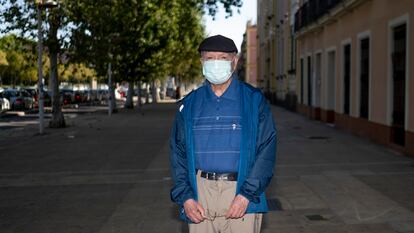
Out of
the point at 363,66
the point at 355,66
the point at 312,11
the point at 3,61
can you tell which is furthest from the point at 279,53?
the point at 3,61

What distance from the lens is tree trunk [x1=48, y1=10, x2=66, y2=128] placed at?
21.6m

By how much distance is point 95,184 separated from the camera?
10062mm

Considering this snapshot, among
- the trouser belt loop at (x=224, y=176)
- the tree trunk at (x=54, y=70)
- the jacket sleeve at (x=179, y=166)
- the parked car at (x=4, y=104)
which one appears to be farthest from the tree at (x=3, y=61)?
the trouser belt loop at (x=224, y=176)

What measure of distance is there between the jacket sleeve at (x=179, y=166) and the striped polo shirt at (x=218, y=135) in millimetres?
103

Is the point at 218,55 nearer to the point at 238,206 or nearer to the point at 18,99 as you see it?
the point at 238,206

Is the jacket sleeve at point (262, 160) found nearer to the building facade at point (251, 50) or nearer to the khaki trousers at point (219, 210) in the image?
the khaki trousers at point (219, 210)

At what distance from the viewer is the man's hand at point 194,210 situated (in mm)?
3549

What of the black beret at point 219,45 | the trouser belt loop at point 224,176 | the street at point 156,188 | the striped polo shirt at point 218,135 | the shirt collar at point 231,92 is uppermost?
the black beret at point 219,45

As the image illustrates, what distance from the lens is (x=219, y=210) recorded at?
3.65 meters

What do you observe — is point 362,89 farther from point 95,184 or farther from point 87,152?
point 95,184

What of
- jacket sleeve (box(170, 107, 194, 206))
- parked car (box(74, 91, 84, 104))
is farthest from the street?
parked car (box(74, 91, 84, 104))

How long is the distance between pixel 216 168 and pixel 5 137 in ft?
58.6

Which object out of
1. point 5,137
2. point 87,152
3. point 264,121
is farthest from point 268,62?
point 264,121

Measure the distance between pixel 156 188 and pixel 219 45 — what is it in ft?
20.2
